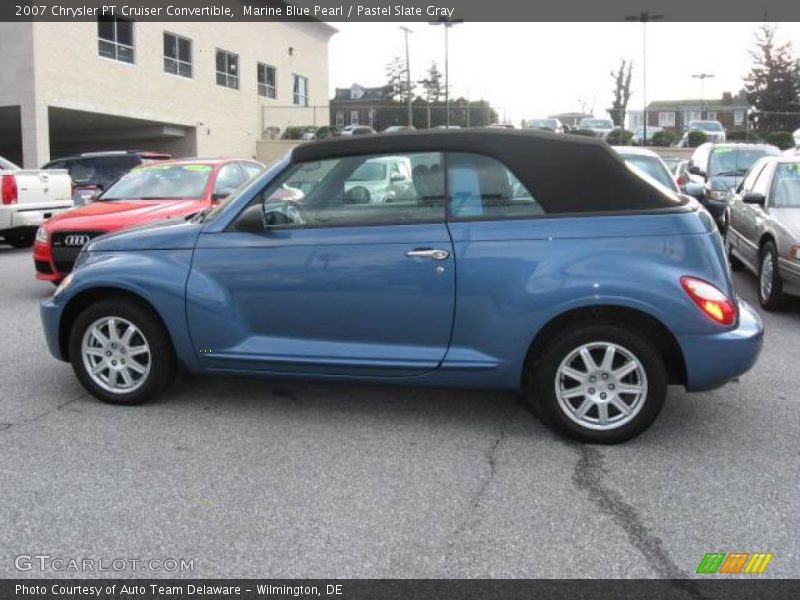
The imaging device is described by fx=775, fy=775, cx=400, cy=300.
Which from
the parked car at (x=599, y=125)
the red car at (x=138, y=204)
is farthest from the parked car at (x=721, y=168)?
the parked car at (x=599, y=125)

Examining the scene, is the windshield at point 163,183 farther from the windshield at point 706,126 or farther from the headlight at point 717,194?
the windshield at point 706,126

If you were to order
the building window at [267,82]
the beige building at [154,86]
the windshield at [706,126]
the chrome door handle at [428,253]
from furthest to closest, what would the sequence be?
1. the building window at [267,82]
2. the windshield at [706,126]
3. the beige building at [154,86]
4. the chrome door handle at [428,253]

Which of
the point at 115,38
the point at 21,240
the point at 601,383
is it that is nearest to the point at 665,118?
the point at 115,38

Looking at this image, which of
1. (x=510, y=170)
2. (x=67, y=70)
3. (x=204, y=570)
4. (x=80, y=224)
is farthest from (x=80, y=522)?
(x=67, y=70)

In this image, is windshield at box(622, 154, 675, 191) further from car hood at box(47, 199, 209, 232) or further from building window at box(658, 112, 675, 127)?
building window at box(658, 112, 675, 127)

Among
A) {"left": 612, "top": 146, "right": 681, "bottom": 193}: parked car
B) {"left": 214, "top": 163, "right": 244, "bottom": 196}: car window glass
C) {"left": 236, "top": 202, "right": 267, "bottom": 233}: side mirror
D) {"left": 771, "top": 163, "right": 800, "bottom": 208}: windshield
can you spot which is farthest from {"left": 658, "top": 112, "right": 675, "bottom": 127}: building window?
{"left": 236, "top": 202, "right": 267, "bottom": 233}: side mirror

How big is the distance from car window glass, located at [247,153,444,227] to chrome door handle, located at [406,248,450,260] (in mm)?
236

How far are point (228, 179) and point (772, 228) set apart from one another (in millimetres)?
6163

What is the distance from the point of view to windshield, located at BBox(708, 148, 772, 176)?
14055 millimetres

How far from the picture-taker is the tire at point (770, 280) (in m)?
7.75

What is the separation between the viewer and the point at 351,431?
4500 mm

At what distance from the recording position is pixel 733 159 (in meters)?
14.2

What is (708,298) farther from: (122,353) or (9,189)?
(9,189)

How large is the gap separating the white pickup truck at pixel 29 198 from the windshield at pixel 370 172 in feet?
30.9
